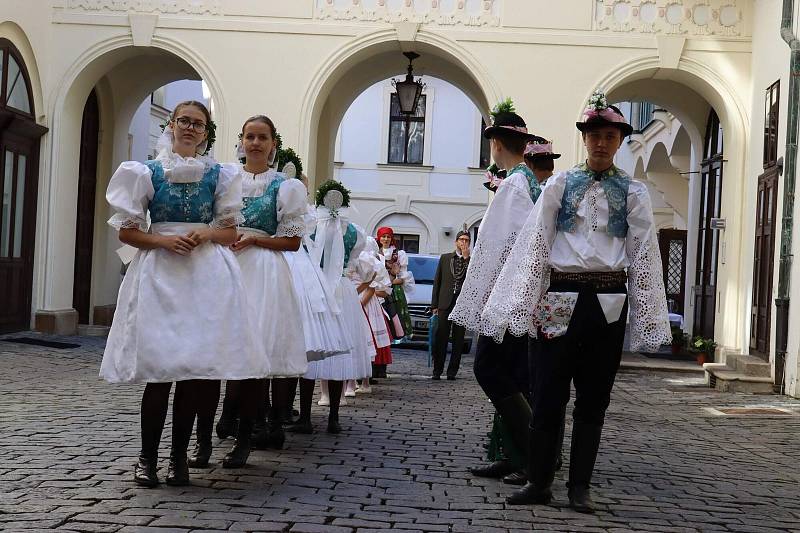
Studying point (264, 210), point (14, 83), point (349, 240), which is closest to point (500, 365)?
point (264, 210)

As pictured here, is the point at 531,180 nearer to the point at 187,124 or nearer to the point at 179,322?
the point at 187,124

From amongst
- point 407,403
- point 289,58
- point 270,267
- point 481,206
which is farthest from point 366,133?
point 270,267

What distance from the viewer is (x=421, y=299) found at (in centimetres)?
2111

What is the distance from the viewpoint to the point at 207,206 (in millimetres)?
5863

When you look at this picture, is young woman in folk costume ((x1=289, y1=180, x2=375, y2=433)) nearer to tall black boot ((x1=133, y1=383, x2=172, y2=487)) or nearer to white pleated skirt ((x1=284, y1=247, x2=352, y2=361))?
white pleated skirt ((x1=284, y1=247, x2=352, y2=361))

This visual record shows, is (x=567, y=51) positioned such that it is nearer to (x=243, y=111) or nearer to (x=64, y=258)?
(x=243, y=111)

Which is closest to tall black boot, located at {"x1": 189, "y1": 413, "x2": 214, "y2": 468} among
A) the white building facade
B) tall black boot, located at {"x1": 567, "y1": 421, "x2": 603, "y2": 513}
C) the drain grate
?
tall black boot, located at {"x1": 567, "y1": 421, "x2": 603, "y2": 513}

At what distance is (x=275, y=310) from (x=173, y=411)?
3.08 feet

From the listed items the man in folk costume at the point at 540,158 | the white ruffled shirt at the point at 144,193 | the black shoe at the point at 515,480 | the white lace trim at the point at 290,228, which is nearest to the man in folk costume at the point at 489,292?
the black shoe at the point at 515,480

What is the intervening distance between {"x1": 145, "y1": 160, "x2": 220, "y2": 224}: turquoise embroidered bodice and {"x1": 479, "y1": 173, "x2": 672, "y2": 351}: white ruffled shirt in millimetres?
1584

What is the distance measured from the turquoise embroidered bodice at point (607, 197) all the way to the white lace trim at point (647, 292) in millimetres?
128

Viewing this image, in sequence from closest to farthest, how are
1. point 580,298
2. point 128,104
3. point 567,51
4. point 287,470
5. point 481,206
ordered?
point 580,298 → point 287,470 → point 567,51 → point 128,104 → point 481,206

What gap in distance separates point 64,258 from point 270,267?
11.8 metres

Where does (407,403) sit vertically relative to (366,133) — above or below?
below
